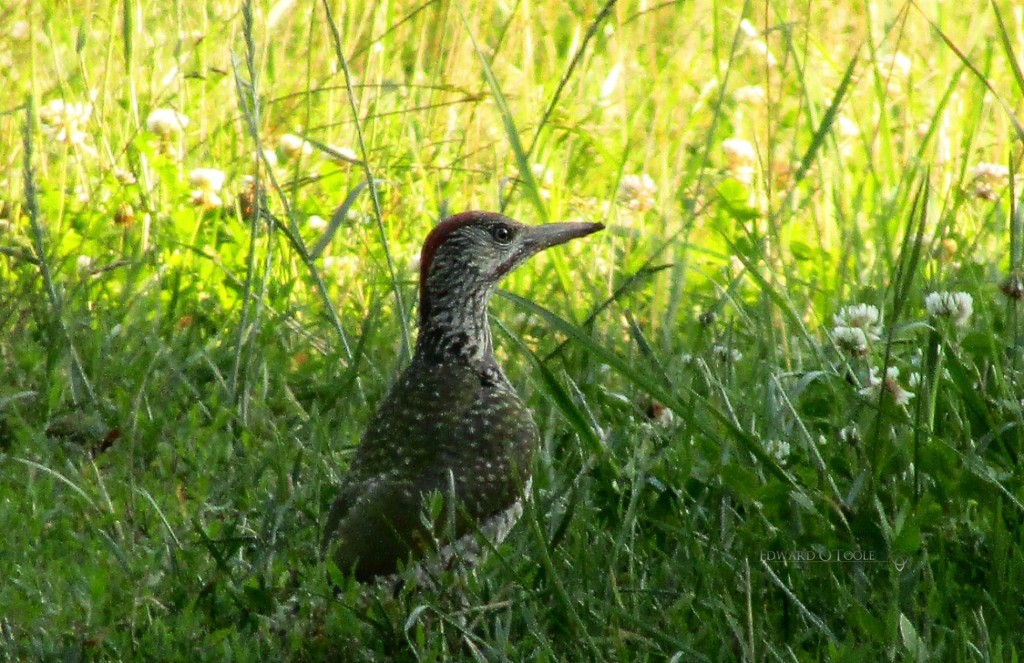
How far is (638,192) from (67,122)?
1.90 meters

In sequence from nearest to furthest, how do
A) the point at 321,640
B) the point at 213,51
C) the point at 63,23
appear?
the point at 321,640 < the point at 213,51 < the point at 63,23

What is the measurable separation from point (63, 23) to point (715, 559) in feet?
17.8

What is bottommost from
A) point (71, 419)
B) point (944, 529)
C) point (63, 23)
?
point (71, 419)

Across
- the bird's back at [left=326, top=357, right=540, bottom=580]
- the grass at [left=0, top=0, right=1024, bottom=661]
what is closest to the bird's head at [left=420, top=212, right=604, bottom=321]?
the grass at [left=0, top=0, right=1024, bottom=661]

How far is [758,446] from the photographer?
10.0 ft

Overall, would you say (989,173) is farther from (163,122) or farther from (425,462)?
(163,122)

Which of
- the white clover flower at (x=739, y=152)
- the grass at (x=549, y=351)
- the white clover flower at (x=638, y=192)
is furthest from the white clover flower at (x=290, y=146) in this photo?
the white clover flower at (x=739, y=152)

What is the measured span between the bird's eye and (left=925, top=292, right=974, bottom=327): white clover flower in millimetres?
1173

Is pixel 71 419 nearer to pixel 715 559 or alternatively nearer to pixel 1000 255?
pixel 715 559

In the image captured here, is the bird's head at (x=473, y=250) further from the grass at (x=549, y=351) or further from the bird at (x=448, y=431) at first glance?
the grass at (x=549, y=351)

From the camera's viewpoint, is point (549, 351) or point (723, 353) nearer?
point (723, 353)

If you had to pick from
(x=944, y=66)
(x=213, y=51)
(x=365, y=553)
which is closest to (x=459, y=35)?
(x=213, y=51)

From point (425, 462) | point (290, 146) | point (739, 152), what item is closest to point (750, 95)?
point (739, 152)

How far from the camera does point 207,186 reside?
561cm
